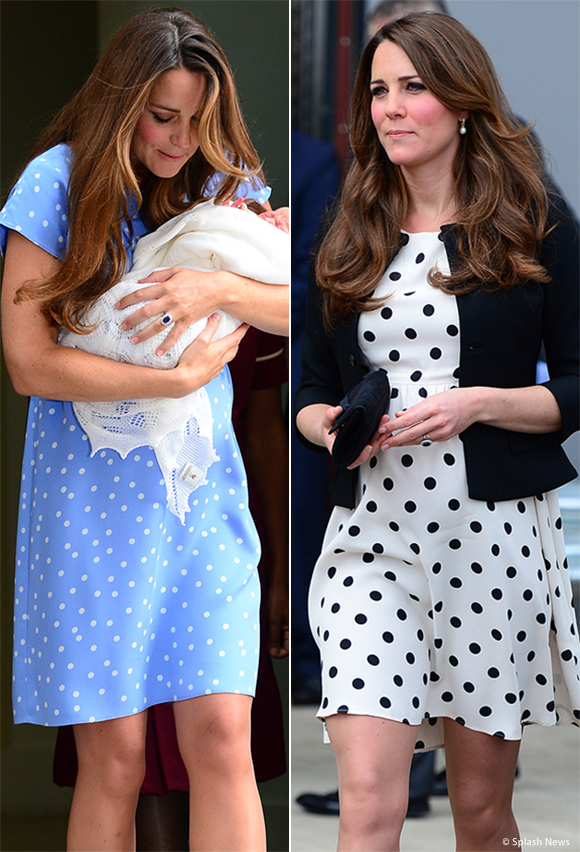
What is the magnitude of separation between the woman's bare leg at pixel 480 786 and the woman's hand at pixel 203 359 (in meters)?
0.86

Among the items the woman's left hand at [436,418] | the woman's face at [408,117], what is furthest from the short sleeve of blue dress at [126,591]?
the woman's face at [408,117]

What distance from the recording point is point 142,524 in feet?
7.05

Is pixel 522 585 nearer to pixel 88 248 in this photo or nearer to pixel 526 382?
pixel 526 382

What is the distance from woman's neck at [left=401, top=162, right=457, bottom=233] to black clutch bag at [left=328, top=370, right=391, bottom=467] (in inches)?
13.4

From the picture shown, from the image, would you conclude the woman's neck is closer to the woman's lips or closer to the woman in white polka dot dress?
the woman in white polka dot dress

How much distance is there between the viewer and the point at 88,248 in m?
2.04

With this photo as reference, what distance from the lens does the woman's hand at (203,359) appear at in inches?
82.5

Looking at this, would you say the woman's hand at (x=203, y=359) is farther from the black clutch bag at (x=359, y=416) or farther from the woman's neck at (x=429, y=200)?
the woman's neck at (x=429, y=200)

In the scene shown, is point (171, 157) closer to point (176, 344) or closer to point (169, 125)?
point (169, 125)

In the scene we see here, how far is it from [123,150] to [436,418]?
2.64 ft

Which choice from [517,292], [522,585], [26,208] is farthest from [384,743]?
[26,208]

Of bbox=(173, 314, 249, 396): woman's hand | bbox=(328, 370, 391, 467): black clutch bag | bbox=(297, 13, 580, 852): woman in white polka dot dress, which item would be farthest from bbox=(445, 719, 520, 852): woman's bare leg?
bbox=(173, 314, 249, 396): woman's hand

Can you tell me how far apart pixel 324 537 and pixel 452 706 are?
44 cm

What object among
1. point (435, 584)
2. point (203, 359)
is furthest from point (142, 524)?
point (435, 584)
